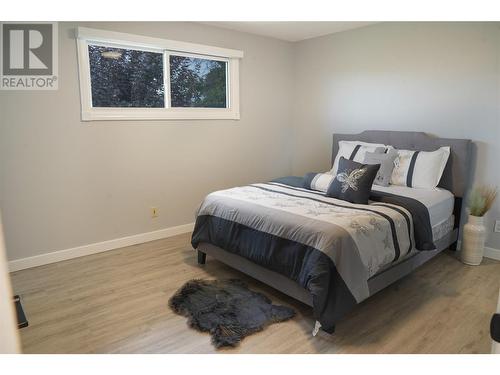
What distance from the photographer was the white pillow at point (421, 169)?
3.20 metres

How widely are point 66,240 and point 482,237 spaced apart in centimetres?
382

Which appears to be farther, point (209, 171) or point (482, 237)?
point (209, 171)

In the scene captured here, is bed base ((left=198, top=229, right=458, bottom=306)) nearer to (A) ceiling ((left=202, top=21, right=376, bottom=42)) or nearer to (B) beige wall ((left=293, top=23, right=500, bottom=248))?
(B) beige wall ((left=293, top=23, right=500, bottom=248))

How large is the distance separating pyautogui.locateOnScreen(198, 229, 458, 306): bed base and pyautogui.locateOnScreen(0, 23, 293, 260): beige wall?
1074 mm

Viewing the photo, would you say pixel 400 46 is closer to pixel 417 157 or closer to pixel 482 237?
pixel 417 157

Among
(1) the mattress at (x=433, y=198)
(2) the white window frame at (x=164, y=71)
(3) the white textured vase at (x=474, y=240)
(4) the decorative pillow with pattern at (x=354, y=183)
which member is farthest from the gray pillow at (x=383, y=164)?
(2) the white window frame at (x=164, y=71)

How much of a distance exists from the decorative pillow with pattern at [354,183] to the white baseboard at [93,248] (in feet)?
6.24

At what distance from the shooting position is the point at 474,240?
3.01 m

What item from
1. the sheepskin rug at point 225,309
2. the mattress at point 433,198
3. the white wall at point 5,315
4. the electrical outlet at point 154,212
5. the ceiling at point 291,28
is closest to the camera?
the white wall at point 5,315

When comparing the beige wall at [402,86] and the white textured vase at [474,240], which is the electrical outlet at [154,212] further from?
the white textured vase at [474,240]

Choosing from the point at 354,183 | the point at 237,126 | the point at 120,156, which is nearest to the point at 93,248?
the point at 120,156

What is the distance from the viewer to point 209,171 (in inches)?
160

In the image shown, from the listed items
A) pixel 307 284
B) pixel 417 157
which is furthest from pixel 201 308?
pixel 417 157

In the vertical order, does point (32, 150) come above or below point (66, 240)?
above
